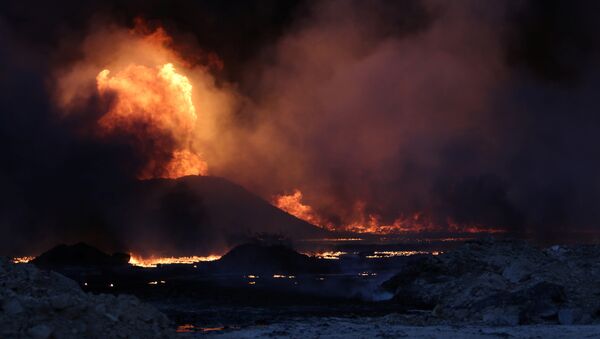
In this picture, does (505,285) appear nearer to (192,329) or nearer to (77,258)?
(192,329)

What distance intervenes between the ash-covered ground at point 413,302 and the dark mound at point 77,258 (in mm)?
62383

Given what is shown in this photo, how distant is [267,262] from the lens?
82188 mm

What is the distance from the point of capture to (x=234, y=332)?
25.1 metres

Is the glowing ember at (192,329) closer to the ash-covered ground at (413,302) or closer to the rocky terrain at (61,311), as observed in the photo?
the ash-covered ground at (413,302)

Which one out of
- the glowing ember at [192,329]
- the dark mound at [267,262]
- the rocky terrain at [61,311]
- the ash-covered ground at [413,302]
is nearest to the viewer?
the rocky terrain at [61,311]

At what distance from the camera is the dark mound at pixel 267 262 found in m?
79.0

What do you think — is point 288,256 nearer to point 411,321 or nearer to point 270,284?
point 270,284

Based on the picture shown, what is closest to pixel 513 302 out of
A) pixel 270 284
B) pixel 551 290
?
pixel 551 290

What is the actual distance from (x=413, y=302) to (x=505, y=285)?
340 inches

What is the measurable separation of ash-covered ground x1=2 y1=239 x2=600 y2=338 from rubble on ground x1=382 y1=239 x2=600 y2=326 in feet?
0.18

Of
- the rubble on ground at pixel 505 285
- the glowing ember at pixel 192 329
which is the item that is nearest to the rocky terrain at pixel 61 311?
the glowing ember at pixel 192 329

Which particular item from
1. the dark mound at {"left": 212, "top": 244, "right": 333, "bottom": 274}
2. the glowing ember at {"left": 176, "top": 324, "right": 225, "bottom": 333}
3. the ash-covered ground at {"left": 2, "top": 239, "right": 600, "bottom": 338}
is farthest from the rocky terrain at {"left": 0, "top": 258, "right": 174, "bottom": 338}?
the dark mound at {"left": 212, "top": 244, "right": 333, "bottom": 274}

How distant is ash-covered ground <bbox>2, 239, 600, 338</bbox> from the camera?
2381 cm

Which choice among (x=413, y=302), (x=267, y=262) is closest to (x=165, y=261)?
(x=267, y=262)
